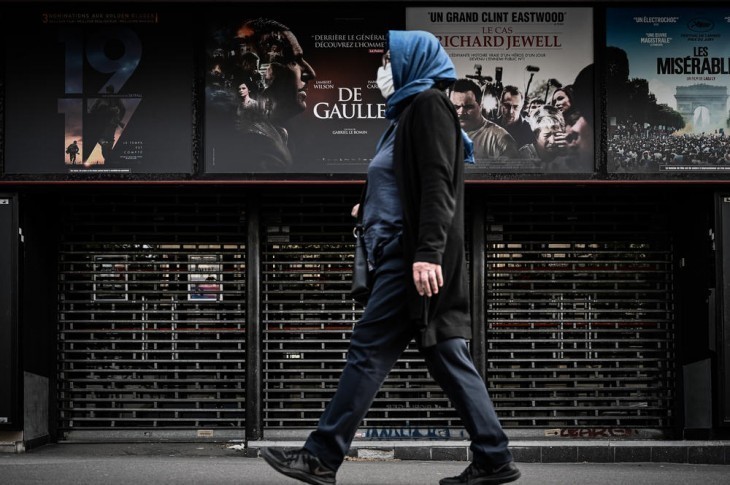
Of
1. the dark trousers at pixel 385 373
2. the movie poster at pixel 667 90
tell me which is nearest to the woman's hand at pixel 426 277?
the dark trousers at pixel 385 373

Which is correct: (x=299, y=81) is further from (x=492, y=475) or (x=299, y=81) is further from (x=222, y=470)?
(x=492, y=475)

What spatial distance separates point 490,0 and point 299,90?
1661 millimetres

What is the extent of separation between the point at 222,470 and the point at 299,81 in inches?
124

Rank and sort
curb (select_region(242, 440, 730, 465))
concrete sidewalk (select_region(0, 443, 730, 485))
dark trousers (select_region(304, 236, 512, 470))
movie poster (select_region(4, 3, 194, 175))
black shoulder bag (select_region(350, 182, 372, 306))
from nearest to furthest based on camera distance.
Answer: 1. dark trousers (select_region(304, 236, 512, 470))
2. black shoulder bag (select_region(350, 182, 372, 306))
3. concrete sidewalk (select_region(0, 443, 730, 485))
4. curb (select_region(242, 440, 730, 465))
5. movie poster (select_region(4, 3, 194, 175))

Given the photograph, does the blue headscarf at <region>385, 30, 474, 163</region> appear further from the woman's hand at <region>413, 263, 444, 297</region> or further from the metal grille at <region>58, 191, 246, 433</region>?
the metal grille at <region>58, 191, 246, 433</region>

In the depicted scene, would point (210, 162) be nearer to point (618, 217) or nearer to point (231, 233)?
point (231, 233)

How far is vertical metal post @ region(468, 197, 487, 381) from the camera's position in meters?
7.93

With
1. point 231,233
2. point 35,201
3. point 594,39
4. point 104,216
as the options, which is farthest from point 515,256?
point 35,201

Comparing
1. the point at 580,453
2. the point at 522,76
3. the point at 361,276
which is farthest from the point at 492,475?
the point at 522,76

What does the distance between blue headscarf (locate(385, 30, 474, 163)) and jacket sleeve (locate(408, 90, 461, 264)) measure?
0.15 m

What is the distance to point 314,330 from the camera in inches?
314

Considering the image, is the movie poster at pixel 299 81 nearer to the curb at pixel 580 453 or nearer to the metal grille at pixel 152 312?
the metal grille at pixel 152 312

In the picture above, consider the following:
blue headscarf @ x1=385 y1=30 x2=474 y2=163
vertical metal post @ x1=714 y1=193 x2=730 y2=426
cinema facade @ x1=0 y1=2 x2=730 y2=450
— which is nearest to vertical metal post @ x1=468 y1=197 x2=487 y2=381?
cinema facade @ x1=0 y1=2 x2=730 y2=450

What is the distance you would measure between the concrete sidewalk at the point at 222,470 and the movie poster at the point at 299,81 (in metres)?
2.35
